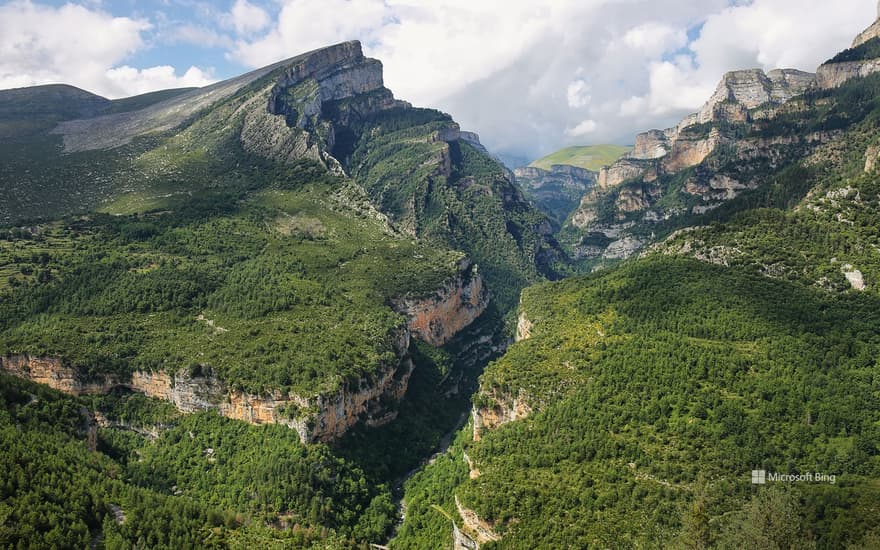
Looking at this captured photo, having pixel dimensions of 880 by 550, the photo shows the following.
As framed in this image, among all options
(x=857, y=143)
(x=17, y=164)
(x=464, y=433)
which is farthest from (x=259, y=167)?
(x=857, y=143)

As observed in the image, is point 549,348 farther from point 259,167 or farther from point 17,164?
point 17,164

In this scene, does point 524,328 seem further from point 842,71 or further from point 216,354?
point 842,71

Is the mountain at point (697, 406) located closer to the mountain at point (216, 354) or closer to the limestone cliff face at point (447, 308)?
the mountain at point (216, 354)

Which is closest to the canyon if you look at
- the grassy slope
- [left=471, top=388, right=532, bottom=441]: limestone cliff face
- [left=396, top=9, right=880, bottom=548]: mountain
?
the grassy slope

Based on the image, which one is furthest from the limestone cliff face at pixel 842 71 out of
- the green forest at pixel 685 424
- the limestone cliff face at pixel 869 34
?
the green forest at pixel 685 424

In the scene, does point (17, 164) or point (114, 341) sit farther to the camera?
point (17, 164)
